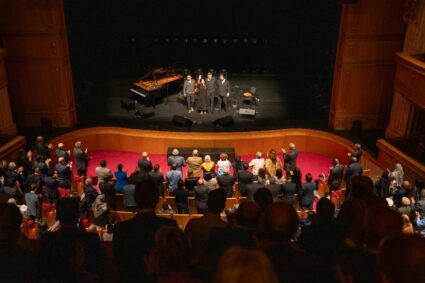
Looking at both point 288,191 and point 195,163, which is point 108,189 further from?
point 288,191

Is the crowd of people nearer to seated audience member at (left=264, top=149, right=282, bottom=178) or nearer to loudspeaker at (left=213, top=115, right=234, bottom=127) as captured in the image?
seated audience member at (left=264, top=149, right=282, bottom=178)

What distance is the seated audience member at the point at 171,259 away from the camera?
262cm

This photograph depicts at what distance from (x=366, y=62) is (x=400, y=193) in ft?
16.8

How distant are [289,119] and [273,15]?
4822 mm

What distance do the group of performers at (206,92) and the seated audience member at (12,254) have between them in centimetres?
993

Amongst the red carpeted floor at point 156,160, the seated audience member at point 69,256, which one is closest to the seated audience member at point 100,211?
the red carpeted floor at point 156,160

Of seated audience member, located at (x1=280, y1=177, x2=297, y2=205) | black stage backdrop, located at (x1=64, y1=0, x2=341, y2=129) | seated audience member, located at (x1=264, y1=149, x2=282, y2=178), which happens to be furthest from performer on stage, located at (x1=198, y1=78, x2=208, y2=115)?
seated audience member, located at (x1=280, y1=177, x2=297, y2=205)

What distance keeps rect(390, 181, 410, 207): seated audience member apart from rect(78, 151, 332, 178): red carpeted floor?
3.30m

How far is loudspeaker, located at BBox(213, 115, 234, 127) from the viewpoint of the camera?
12430 mm

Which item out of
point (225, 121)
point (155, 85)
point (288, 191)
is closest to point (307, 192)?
point (288, 191)

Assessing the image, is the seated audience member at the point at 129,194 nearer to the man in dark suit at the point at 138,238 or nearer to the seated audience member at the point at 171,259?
the man in dark suit at the point at 138,238

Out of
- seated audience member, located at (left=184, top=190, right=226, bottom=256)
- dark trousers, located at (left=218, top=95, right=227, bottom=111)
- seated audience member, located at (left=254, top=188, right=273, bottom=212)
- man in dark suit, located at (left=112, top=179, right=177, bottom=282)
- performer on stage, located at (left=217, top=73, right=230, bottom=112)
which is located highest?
man in dark suit, located at (left=112, top=179, right=177, bottom=282)

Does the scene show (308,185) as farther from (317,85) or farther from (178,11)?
(178,11)

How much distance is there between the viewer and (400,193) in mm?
7988
